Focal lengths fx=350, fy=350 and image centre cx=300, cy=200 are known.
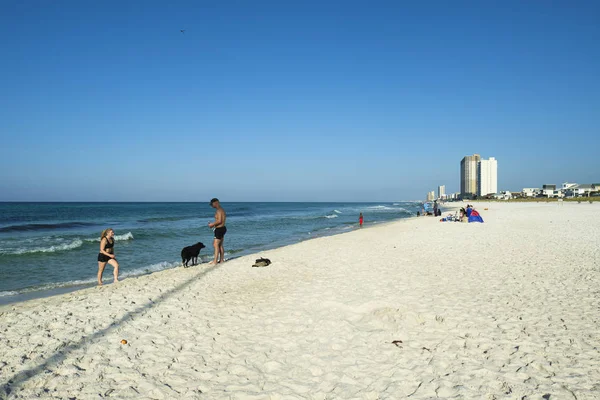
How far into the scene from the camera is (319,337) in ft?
16.1

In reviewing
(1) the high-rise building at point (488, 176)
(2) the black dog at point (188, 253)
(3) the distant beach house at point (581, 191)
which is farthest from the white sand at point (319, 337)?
(1) the high-rise building at point (488, 176)

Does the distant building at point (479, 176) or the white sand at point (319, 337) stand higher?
the distant building at point (479, 176)

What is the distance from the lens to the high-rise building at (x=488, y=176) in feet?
560

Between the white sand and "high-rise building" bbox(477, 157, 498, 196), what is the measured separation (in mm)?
182982

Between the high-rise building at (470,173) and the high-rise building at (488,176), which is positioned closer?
the high-rise building at (488,176)

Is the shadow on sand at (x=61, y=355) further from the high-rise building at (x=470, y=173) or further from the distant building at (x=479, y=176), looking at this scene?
the high-rise building at (x=470, y=173)

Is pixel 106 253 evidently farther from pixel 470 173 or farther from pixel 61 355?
pixel 470 173

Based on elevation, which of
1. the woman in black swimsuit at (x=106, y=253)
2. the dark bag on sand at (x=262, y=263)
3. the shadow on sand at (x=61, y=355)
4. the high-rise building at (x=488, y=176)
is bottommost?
the dark bag on sand at (x=262, y=263)

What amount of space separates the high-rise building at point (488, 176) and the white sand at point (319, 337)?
600ft

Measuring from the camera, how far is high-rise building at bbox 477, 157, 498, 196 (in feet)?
560

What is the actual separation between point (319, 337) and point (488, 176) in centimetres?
19132

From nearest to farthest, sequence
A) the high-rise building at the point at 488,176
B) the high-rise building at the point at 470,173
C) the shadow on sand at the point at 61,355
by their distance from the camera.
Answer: the shadow on sand at the point at 61,355 → the high-rise building at the point at 488,176 → the high-rise building at the point at 470,173

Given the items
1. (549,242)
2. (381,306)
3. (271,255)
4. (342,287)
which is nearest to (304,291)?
(342,287)

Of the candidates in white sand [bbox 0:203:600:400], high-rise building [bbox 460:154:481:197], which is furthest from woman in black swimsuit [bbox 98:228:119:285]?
high-rise building [bbox 460:154:481:197]
